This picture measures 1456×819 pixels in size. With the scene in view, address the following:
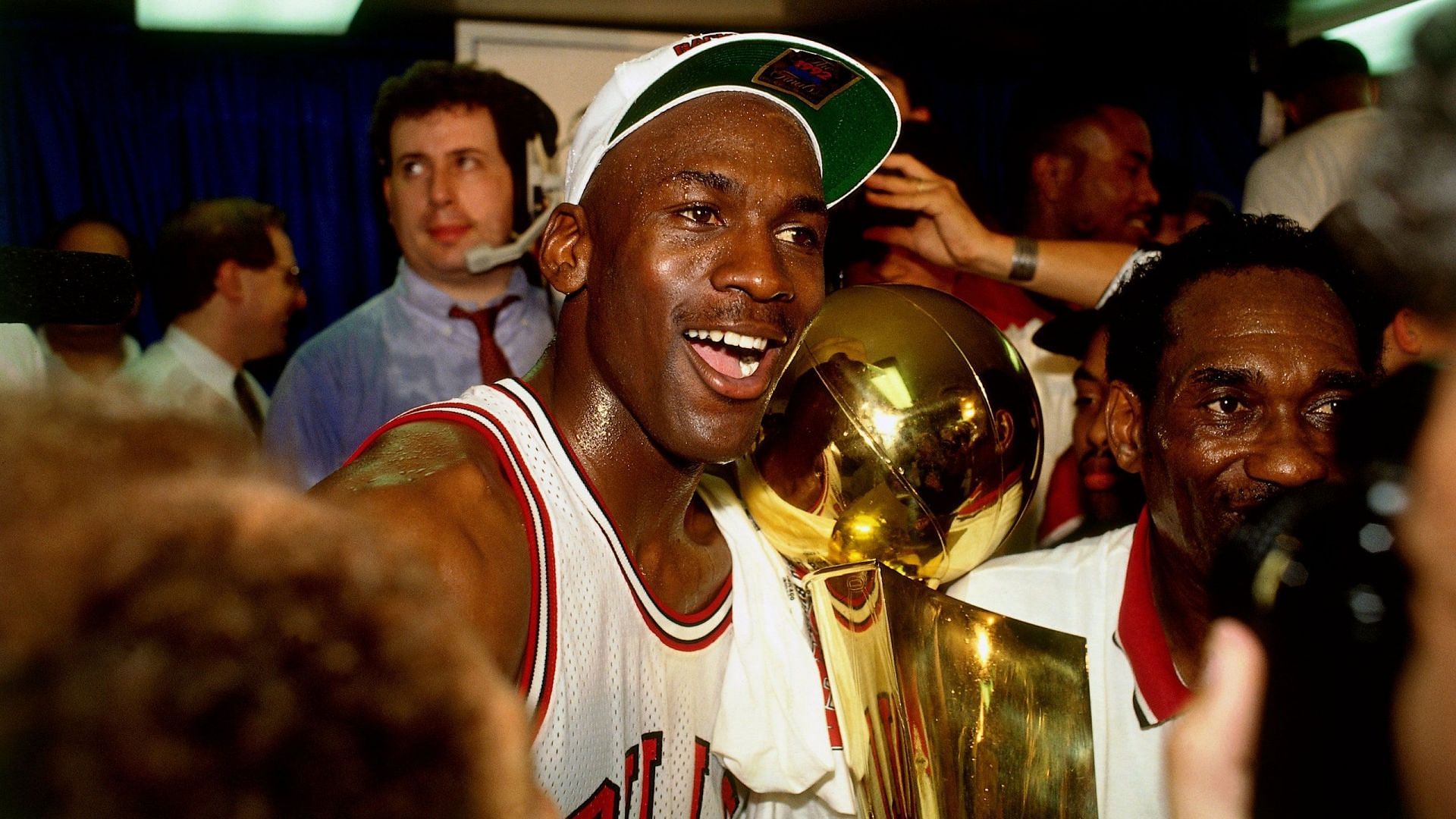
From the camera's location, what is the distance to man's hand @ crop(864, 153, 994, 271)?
110 inches

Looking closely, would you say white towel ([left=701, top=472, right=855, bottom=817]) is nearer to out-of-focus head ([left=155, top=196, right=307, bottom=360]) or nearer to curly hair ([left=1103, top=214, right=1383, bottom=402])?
curly hair ([left=1103, top=214, right=1383, bottom=402])

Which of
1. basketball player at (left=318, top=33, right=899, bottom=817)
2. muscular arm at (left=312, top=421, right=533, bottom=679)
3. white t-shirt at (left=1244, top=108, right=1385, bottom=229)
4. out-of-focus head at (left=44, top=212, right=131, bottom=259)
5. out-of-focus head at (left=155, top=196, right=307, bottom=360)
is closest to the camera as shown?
muscular arm at (left=312, top=421, right=533, bottom=679)

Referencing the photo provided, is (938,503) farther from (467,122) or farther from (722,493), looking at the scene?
(467,122)

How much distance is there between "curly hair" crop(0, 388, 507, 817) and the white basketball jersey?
917 mm

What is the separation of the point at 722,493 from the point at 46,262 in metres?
1.43

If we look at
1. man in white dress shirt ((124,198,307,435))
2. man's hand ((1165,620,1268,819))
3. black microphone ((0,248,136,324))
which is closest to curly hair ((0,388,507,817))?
black microphone ((0,248,136,324))

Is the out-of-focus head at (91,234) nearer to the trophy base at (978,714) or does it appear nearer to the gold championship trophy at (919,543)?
the gold championship trophy at (919,543)

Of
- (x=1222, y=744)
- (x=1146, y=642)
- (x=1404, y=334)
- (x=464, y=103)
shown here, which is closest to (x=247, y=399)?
(x=464, y=103)

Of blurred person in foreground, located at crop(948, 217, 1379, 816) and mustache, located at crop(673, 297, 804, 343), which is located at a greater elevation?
mustache, located at crop(673, 297, 804, 343)

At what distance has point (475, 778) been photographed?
0.61 metres

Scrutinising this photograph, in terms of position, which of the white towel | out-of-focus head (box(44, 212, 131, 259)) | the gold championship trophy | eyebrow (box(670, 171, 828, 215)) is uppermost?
out-of-focus head (box(44, 212, 131, 259))

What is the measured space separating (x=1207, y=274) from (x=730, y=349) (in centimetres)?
89

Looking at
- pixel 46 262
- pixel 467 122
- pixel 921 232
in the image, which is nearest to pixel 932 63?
pixel 467 122

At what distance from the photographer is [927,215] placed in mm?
2848
